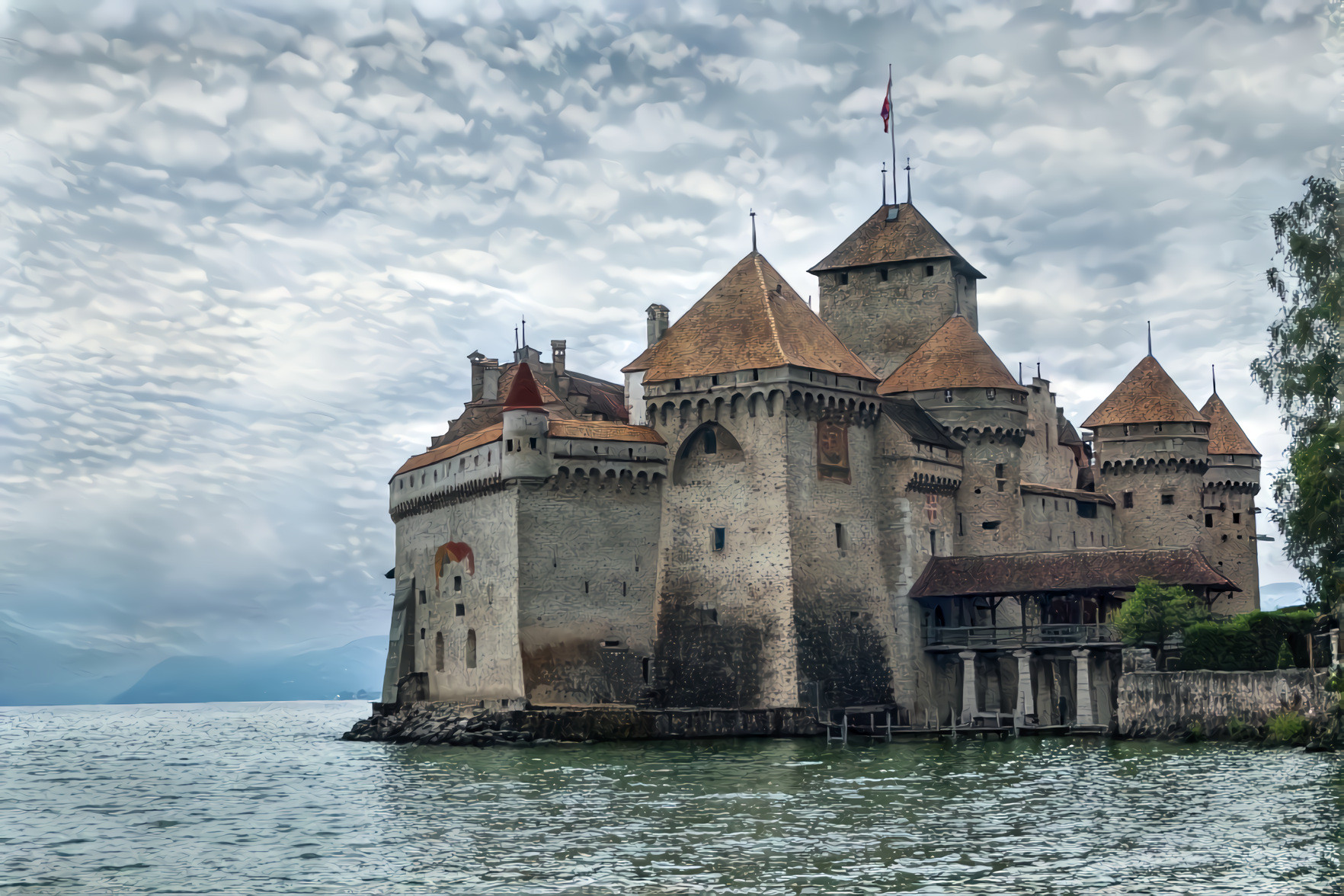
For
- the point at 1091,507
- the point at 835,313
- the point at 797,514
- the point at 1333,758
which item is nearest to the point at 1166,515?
the point at 1091,507

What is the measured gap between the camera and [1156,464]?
64688mm

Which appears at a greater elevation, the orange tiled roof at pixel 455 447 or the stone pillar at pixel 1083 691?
the orange tiled roof at pixel 455 447

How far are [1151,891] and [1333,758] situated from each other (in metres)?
16.7

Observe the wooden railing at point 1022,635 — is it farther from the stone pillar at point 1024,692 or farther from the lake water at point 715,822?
the lake water at point 715,822

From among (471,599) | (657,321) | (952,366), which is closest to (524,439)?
(471,599)

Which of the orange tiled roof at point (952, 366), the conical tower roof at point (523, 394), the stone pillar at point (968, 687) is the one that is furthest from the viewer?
the orange tiled roof at point (952, 366)

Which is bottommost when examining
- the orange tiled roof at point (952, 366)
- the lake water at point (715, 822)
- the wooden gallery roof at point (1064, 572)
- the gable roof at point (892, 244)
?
the lake water at point (715, 822)

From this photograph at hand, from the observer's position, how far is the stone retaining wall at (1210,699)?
38656 mm

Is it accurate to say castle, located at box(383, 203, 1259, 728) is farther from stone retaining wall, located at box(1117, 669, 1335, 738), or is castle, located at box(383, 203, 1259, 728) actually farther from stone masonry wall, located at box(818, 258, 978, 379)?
stone retaining wall, located at box(1117, 669, 1335, 738)

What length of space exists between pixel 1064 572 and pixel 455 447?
73.7 ft

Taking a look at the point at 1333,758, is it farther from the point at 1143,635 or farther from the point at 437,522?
the point at 437,522

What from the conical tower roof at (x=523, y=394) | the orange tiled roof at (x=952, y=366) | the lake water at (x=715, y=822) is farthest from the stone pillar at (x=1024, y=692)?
the conical tower roof at (x=523, y=394)

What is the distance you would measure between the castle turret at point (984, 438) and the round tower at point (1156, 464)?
959cm

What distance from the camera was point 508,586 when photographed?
50219 mm
